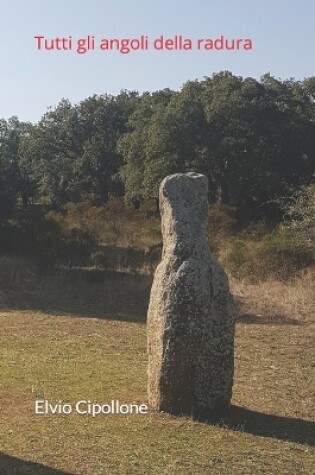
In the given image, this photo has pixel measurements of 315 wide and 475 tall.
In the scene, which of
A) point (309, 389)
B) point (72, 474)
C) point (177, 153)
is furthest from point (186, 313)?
point (177, 153)

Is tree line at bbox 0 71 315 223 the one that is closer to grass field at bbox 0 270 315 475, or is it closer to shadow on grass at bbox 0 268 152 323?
shadow on grass at bbox 0 268 152 323

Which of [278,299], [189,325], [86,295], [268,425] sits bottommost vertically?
[268,425]

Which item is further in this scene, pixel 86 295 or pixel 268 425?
pixel 86 295

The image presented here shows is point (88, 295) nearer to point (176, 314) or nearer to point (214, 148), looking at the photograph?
point (176, 314)

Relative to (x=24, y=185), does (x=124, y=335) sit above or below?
below

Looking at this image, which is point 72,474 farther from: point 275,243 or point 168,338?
point 275,243

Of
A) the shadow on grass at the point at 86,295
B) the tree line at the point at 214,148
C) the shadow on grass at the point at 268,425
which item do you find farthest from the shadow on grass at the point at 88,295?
the tree line at the point at 214,148

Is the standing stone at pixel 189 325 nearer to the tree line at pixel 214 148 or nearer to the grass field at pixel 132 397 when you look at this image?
the grass field at pixel 132 397

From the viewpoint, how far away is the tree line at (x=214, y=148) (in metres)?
37.6

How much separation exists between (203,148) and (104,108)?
1519cm

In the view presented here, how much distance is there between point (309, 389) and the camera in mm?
9336

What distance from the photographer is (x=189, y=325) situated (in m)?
7.54

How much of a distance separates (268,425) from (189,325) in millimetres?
1597

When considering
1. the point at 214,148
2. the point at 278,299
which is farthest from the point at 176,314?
the point at 214,148
